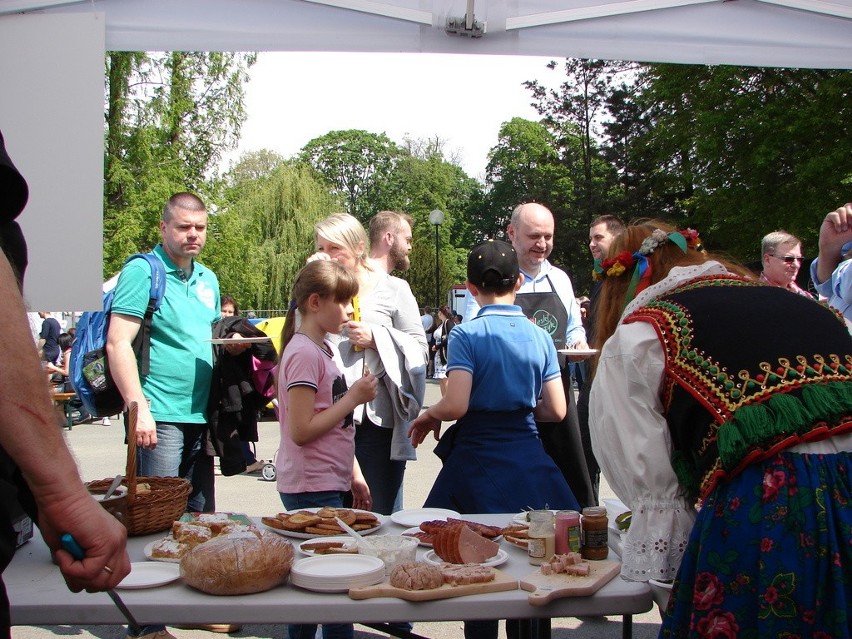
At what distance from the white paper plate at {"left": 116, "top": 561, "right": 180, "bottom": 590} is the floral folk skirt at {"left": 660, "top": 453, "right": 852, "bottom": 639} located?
51.3 inches

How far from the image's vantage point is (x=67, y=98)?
3234 mm

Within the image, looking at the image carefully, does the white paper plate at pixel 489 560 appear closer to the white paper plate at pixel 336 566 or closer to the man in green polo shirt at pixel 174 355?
the white paper plate at pixel 336 566

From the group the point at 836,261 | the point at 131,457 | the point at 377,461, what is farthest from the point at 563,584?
the point at 836,261

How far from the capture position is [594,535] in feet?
7.95

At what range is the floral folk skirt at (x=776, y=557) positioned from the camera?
71.2 inches

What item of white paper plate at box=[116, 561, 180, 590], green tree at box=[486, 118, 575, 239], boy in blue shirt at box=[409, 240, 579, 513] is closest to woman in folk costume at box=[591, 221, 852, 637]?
boy in blue shirt at box=[409, 240, 579, 513]

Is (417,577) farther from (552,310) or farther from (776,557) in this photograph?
(552,310)

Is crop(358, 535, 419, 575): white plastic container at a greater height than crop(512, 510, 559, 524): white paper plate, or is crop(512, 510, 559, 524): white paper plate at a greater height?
crop(358, 535, 419, 575): white plastic container

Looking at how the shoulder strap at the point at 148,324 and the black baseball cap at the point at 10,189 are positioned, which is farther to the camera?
the shoulder strap at the point at 148,324

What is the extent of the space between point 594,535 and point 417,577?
601 mm

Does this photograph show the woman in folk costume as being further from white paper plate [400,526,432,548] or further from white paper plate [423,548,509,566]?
white paper plate [400,526,432,548]

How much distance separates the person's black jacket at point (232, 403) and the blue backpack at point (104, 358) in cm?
37

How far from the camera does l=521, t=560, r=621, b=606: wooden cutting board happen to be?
6.78 ft

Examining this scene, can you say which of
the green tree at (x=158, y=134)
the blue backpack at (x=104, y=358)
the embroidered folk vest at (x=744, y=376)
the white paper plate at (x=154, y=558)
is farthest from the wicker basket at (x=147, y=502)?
the green tree at (x=158, y=134)
